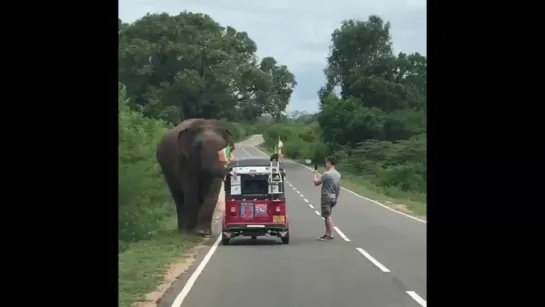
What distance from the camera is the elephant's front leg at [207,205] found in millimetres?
19516

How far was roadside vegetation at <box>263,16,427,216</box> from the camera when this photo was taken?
44.3m

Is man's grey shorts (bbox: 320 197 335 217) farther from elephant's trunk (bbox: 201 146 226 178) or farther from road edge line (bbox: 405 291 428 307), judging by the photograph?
road edge line (bbox: 405 291 428 307)

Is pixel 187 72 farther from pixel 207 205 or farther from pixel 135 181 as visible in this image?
pixel 135 181

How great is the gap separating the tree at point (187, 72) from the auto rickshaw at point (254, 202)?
4.36m

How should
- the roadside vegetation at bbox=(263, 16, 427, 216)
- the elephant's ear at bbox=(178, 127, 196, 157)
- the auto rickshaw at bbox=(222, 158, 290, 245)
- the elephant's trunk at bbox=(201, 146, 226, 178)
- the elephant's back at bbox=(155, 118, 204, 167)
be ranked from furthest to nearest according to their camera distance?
the roadside vegetation at bbox=(263, 16, 427, 216), the elephant's back at bbox=(155, 118, 204, 167), the elephant's ear at bbox=(178, 127, 196, 157), the elephant's trunk at bbox=(201, 146, 226, 178), the auto rickshaw at bbox=(222, 158, 290, 245)

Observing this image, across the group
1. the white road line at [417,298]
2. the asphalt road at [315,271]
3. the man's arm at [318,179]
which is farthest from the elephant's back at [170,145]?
the white road line at [417,298]

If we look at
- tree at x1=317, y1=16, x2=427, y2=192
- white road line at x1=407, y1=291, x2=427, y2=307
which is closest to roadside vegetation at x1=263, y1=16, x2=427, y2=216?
tree at x1=317, y1=16, x2=427, y2=192

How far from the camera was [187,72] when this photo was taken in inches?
885

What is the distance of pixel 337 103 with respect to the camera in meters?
47.0

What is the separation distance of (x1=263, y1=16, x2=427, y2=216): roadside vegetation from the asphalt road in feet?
70.9
